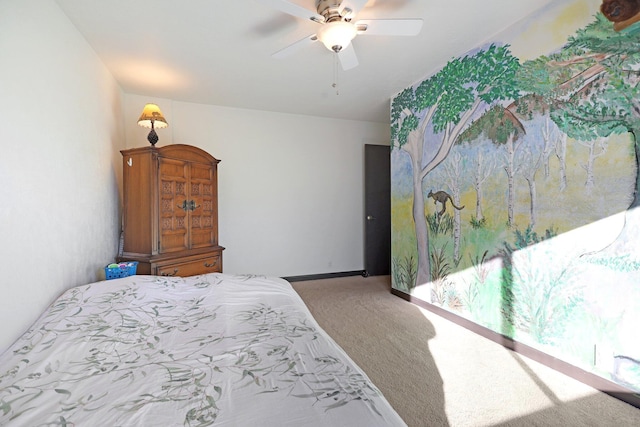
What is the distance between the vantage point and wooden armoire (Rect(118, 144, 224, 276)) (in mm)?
2602

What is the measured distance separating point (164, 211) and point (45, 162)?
3.52ft

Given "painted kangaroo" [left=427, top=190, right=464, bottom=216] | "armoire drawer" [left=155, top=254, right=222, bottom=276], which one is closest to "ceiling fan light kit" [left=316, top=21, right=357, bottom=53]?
"painted kangaroo" [left=427, top=190, right=464, bottom=216]

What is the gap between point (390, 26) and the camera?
5.88 feet

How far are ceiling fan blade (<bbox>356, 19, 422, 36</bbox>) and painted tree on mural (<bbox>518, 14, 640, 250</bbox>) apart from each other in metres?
1.03

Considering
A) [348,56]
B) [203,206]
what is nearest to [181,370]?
[348,56]

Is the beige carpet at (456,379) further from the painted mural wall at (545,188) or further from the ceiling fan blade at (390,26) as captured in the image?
the ceiling fan blade at (390,26)

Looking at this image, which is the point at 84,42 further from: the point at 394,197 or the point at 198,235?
the point at 394,197

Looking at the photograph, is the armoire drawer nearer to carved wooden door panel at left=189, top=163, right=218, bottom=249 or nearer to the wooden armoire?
the wooden armoire

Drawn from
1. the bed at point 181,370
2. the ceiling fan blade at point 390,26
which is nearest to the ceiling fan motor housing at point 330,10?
the ceiling fan blade at point 390,26

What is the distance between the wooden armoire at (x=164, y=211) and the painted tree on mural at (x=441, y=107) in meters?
2.35

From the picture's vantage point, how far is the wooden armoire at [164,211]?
2.60m

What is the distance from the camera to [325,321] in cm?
282

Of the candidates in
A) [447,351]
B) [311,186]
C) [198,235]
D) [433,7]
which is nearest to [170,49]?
[198,235]

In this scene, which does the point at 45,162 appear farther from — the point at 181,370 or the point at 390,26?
the point at 390,26
